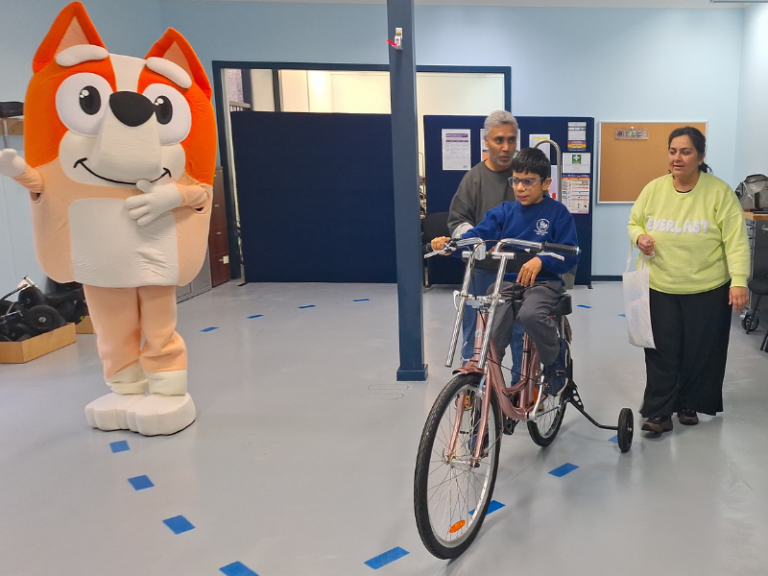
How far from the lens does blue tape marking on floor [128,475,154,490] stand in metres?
2.44

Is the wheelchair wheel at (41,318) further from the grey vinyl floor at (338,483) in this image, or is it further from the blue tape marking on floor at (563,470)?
the blue tape marking on floor at (563,470)

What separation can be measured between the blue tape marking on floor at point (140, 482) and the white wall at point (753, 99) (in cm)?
547

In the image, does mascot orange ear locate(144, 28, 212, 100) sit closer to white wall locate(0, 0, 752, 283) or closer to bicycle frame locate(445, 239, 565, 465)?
bicycle frame locate(445, 239, 565, 465)

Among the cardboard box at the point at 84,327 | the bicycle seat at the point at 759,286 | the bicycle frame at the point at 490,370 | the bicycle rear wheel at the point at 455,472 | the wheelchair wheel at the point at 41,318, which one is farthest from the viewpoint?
the cardboard box at the point at 84,327

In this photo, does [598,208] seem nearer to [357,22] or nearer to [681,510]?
[357,22]

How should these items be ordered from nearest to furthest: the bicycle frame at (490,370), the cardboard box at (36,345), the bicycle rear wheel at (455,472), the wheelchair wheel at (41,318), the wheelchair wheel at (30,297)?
the bicycle rear wheel at (455,472)
the bicycle frame at (490,370)
the cardboard box at (36,345)
the wheelchair wheel at (41,318)
the wheelchair wheel at (30,297)

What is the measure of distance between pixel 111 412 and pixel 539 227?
6.87 ft

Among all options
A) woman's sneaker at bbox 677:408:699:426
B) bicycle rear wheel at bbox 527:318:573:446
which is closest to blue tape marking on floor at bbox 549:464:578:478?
bicycle rear wheel at bbox 527:318:573:446

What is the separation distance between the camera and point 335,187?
6.63 m

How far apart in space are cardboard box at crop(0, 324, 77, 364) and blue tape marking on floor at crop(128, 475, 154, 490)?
2.09 meters

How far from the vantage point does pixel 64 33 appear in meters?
2.53

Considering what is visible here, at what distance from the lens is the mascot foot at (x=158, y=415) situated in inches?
113

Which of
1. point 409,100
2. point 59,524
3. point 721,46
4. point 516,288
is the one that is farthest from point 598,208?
point 59,524

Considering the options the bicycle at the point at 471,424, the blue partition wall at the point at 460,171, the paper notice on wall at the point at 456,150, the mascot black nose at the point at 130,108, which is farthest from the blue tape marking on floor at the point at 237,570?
the paper notice on wall at the point at 456,150
